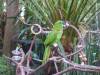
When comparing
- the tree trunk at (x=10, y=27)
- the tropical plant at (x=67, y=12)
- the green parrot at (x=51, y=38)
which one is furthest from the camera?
the tree trunk at (x=10, y=27)

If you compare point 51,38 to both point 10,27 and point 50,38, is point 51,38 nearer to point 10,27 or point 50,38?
point 50,38

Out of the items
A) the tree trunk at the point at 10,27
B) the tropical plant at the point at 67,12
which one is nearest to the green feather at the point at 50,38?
the tropical plant at the point at 67,12

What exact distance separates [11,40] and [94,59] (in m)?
1.70

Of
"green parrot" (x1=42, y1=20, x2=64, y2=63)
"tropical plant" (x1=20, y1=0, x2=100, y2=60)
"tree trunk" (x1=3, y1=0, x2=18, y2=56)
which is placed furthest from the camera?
"tree trunk" (x1=3, y1=0, x2=18, y2=56)

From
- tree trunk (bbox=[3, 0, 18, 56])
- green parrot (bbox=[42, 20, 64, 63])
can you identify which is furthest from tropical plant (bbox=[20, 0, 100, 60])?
tree trunk (bbox=[3, 0, 18, 56])

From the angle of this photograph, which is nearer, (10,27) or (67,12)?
(67,12)

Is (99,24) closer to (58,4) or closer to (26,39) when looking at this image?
(26,39)

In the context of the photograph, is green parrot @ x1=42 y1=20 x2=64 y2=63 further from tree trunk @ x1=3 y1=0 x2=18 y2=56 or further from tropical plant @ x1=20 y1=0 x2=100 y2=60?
tree trunk @ x1=3 y1=0 x2=18 y2=56

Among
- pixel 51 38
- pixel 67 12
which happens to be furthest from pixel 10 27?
pixel 51 38

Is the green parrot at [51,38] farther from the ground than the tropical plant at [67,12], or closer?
closer

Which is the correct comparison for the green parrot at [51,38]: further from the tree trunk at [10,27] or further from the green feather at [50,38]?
the tree trunk at [10,27]

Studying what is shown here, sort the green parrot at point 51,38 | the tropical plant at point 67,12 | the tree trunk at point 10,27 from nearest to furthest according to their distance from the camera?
the green parrot at point 51,38, the tropical plant at point 67,12, the tree trunk at point 10,27

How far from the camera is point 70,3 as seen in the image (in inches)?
115

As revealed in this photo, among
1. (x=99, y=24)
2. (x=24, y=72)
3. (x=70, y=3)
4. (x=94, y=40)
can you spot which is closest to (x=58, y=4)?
(x=70, y=3)
